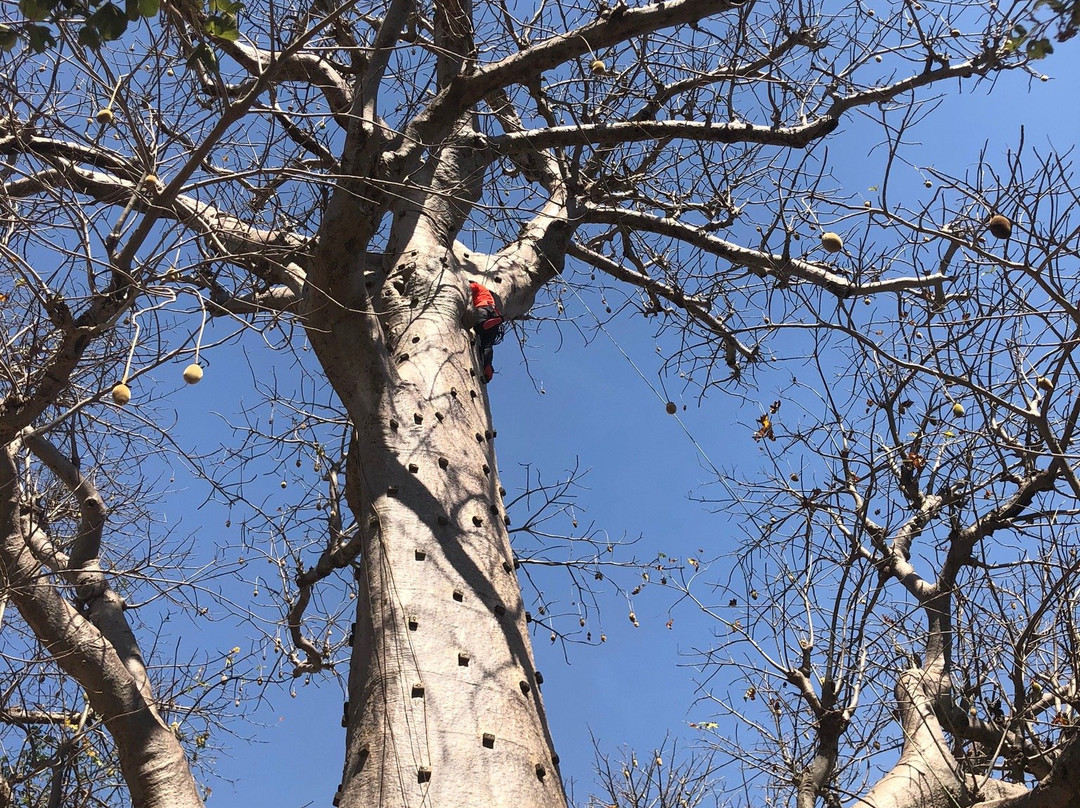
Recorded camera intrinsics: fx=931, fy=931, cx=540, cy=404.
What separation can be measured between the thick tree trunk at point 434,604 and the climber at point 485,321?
19 centimetres

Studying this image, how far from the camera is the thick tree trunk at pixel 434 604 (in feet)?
6.88

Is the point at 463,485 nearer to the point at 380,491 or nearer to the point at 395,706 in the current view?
the point at 380,491

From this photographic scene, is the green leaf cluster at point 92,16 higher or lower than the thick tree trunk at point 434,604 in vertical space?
higher

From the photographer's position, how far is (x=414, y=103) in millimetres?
4035

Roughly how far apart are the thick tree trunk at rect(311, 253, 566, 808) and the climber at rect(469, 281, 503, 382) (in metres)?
0.19

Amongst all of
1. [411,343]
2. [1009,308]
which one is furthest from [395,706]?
[1009,308]

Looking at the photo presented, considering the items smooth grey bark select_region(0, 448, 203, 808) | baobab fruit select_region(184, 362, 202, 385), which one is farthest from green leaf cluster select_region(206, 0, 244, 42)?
smooth grey bark select_region(0, 448, 203, 808)

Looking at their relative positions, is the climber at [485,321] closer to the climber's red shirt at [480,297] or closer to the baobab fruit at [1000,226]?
the climber's red shirt at [480,297]

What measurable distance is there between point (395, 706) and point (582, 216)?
113 inches

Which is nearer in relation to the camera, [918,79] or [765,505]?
[918,79]

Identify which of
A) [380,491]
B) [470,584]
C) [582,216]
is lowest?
[470,584]

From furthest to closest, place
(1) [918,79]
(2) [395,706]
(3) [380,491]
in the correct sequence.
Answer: (1) [918,79] < (3) [380,491] < (2) [395,706]

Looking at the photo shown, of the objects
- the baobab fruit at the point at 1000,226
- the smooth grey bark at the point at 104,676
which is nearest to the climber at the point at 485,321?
the smooth grey bark at the point at 104,676

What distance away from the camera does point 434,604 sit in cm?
246
